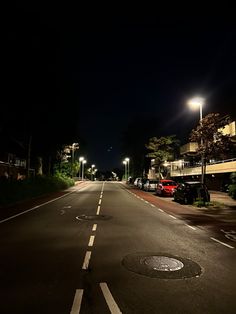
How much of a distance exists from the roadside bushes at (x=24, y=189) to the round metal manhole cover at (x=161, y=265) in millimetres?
15593

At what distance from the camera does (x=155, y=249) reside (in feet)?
28.8

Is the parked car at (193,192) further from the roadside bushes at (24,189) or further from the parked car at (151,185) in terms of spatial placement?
the parked car at (151,185)

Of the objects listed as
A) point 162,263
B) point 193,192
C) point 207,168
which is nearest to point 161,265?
point 162,263

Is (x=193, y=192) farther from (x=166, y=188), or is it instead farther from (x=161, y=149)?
(x=161, y=149)

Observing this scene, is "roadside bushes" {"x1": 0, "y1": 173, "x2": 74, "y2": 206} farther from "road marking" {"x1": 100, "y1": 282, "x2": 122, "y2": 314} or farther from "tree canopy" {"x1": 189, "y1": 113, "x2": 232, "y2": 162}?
"road marking" {"x1": 100, "y1": 282, "x2": 122, "y2": 314}

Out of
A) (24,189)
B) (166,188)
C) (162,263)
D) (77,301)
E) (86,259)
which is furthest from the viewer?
(166,188)

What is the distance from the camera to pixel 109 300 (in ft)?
16.6

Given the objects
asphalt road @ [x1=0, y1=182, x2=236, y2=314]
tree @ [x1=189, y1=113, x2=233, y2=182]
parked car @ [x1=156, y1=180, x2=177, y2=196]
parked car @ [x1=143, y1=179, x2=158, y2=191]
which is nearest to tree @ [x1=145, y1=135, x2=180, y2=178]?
parked car @ [x1=143, y1=179, x2=158, y2=191]

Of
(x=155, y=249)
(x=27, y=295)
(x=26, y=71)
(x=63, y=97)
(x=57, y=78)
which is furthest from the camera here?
(x=63, y=97)

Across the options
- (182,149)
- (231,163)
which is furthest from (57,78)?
(182,149)

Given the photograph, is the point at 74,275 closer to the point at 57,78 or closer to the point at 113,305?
the point at 113,305

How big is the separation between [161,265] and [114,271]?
1.13m

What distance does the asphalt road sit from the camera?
494cm

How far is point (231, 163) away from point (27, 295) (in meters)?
34.1
